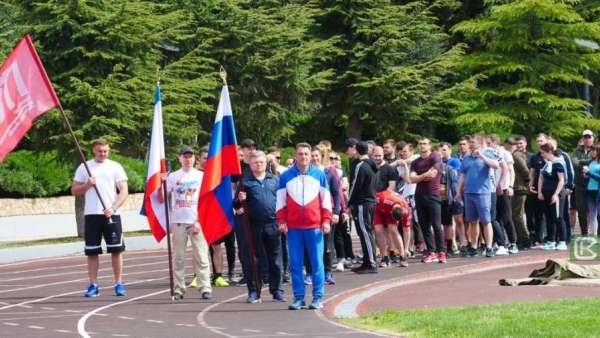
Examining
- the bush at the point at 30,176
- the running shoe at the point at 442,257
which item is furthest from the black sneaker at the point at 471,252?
the bush at the point at 30,176

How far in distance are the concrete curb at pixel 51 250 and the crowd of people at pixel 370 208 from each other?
233 inches

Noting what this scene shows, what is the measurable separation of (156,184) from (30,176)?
21.8 meters

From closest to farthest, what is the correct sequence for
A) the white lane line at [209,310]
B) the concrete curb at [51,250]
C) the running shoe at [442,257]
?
the white lane line at [209,310] < the running shoe at [442,257] < the concrete curb at [51,250]

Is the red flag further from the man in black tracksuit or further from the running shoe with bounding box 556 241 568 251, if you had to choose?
the running shoe with bounding box 556 241 568 251

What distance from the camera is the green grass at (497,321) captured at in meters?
12.3

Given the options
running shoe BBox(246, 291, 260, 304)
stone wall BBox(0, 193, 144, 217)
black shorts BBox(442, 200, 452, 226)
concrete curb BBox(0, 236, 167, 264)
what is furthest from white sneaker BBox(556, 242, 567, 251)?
stone wall BBox(0, 193, 144, 217)

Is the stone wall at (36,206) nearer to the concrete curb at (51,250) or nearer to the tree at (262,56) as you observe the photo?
the tree at (262,56)

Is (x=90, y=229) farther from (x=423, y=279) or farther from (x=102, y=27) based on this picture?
(x=102, y=27)

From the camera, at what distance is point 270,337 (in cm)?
1293

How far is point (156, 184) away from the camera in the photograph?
1728 centimetres

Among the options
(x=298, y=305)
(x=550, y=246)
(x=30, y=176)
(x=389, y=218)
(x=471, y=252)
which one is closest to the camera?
(x=298, y=305)

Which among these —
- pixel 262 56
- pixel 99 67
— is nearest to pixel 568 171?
pixel 99 67

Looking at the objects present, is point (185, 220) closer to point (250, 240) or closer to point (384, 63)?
point (250, 240)

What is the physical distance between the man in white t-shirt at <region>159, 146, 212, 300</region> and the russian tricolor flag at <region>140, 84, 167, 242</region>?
0.40 ft
